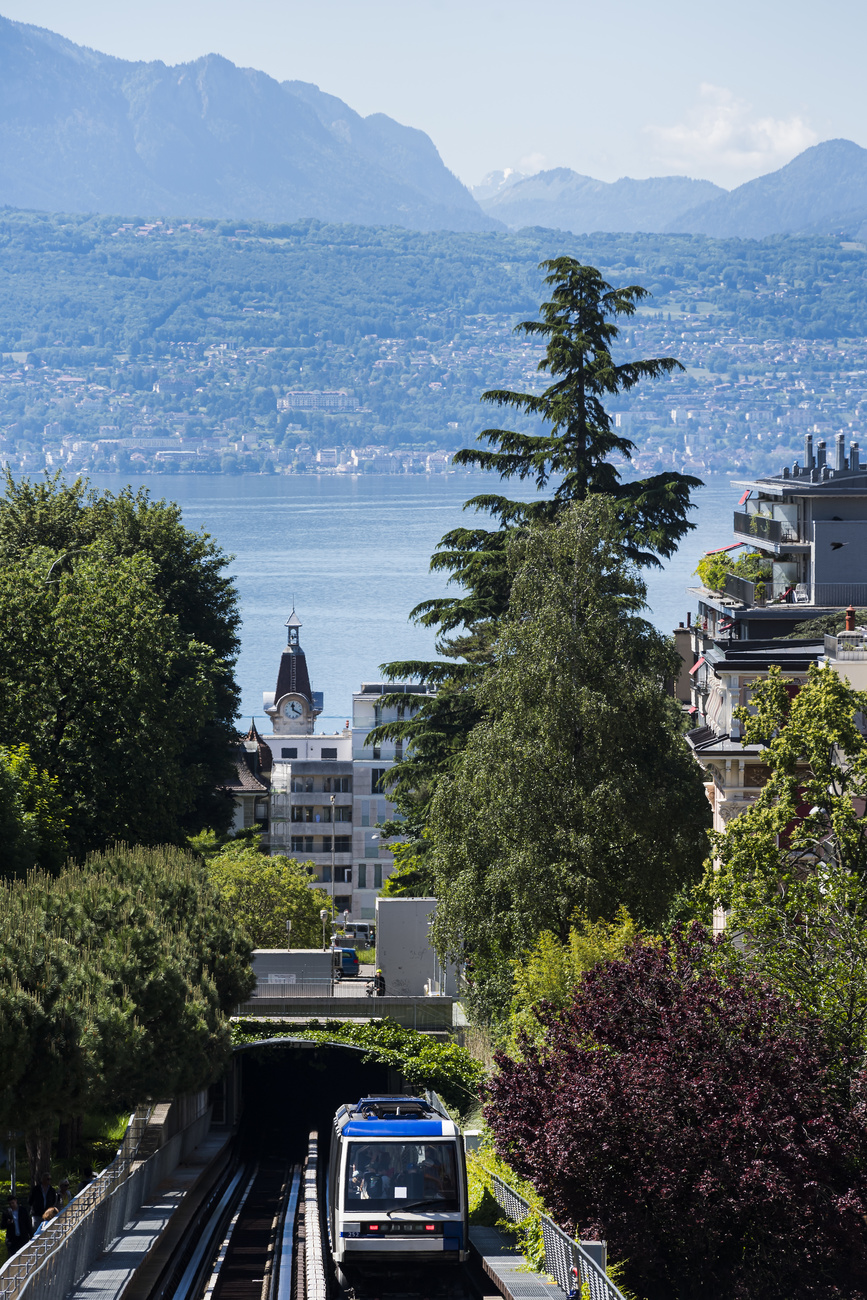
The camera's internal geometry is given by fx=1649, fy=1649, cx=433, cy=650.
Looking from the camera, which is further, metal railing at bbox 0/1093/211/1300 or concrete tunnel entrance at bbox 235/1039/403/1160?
concrete tunnel entrance at bbox 235/1039/403/1160

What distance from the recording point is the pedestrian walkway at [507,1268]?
65.6 ft

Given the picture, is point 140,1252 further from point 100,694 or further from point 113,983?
point 100,694

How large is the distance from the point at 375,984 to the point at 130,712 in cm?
1270

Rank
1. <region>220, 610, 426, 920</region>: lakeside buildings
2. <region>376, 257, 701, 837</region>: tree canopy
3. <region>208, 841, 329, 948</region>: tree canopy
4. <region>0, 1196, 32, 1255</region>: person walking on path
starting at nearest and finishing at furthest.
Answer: <region>0, 1196, 32, 1255</region>: person walking on path, <region>376, 257, 701, 837</region>: tree canopy, <region>208, 841, 329, 948</region>: tree canopy, <region>220, 610, 426, 920</region>: lakeside buildings

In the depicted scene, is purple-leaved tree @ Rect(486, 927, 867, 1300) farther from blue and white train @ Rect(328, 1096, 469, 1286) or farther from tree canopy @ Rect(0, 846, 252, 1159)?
tree canopy @ Rect(0, 846, 252, 1159)

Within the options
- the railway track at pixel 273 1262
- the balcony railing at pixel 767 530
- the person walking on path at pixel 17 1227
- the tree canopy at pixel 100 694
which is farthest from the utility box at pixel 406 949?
the person walking on path at pixel 17 1227

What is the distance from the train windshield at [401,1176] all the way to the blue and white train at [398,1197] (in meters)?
0.01

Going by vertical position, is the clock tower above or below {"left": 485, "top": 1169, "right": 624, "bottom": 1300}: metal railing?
Result: above

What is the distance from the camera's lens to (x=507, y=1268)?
21969mm

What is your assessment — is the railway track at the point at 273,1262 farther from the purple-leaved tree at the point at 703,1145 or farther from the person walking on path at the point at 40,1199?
the purple-leaved tree at the point at 703,1145

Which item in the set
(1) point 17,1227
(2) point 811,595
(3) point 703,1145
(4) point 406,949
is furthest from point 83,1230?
(2) point 811,595

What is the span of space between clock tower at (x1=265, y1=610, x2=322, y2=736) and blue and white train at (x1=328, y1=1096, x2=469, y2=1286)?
16810 centimetres

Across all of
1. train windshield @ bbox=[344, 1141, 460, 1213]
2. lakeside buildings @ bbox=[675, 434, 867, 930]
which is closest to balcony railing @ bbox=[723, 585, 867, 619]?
lakeside buildings @ bbox=[675, 434, 867, 930]

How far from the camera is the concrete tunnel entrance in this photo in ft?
154
